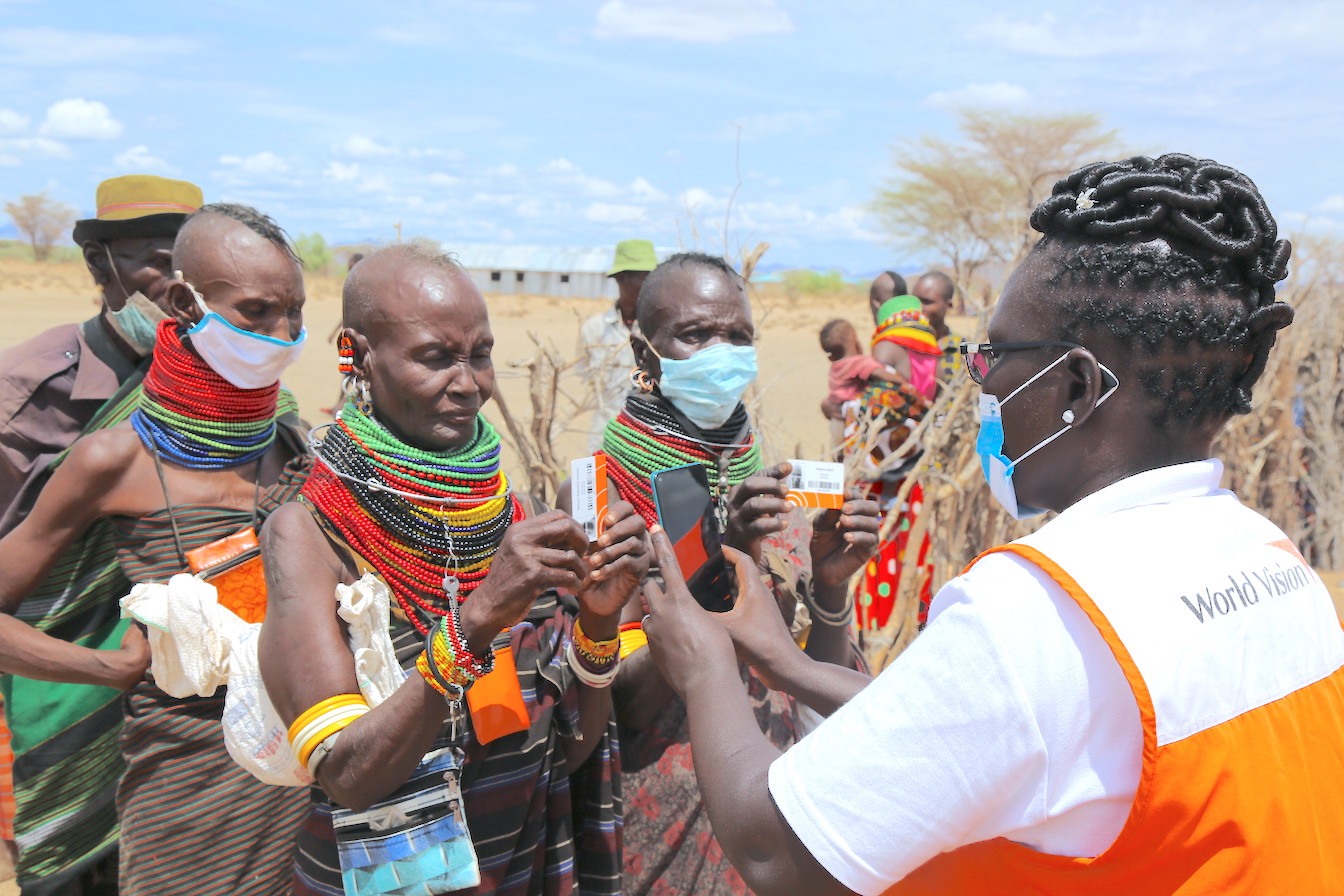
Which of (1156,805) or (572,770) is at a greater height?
(1156,805)

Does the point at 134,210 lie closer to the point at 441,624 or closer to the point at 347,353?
the point at 347,353

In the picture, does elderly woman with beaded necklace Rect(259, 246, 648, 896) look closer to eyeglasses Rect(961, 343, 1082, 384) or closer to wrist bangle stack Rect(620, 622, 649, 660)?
wrist bangle stack Rect(620, 622, 649, 660)

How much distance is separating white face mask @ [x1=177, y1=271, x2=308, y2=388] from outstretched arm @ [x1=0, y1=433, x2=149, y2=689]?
328mm

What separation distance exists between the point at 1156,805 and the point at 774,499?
1.32m

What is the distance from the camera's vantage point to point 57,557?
2701 millimetres

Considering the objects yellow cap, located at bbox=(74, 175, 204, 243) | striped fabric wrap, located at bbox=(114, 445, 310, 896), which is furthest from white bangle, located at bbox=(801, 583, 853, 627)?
yellow cap, located at bbox=(74, 175, 204, 243)

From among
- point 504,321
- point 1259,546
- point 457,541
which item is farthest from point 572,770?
point 504,321

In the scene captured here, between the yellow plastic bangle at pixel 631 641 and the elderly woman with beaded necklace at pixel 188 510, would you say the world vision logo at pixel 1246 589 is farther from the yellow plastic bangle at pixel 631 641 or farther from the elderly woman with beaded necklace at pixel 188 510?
the elderly woman with beaded necklace at pixel 188 510

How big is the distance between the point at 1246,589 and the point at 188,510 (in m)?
2.48

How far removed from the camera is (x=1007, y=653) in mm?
1191

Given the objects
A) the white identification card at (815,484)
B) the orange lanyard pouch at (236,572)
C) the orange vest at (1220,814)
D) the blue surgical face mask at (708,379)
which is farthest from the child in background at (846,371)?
the orange vest at (1220,814)

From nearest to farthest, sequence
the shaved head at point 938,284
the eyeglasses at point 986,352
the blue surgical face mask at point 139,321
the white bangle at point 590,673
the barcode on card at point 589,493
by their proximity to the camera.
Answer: the eyeglasses at point 986,352
the barcode on card at point 589,493
the white bangle at point 590,673
the blue surgical face mask at point 139,321
the shaved head at point 938,284

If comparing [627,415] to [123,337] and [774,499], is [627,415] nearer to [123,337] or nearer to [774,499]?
[774,499]

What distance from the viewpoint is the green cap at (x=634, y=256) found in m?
6.10
